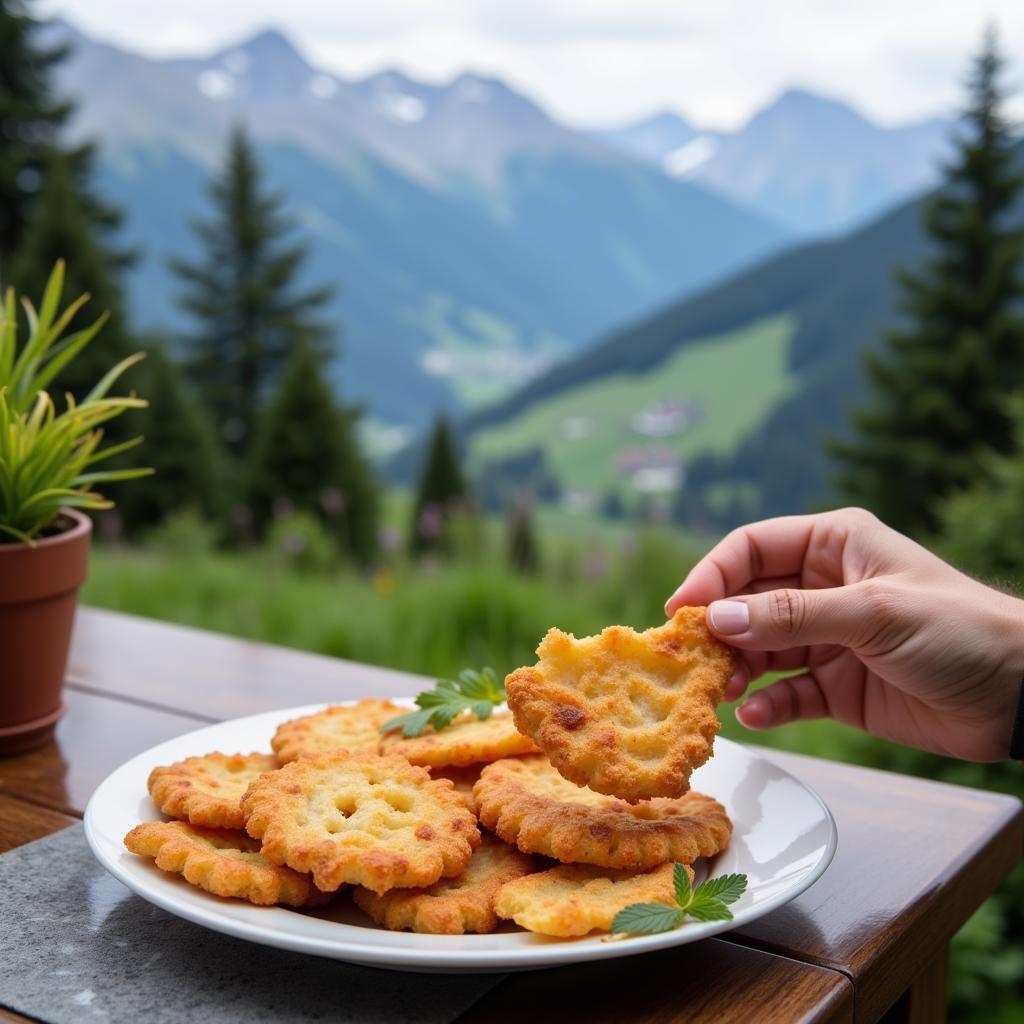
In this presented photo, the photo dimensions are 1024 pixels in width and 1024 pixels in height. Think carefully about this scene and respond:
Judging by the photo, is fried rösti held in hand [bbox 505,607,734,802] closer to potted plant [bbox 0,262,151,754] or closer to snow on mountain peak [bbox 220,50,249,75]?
potted plant [bbox 0,262,151,754]

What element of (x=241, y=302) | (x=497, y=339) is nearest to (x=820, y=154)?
(x=497, y=339)

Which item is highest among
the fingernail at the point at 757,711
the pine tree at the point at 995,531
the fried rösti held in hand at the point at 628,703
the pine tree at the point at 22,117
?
the fried rösti held in hand at the point at 628,703

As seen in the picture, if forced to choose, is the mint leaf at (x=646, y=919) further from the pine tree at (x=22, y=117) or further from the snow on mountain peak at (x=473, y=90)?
the snow on mountain peak at (x=473, y=90)

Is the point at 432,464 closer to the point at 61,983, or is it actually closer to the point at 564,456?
the point at 61,983

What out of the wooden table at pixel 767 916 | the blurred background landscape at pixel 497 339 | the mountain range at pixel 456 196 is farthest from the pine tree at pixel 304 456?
the mountain range at pixel 456 196

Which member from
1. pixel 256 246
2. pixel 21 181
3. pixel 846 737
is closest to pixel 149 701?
pixel 846 737

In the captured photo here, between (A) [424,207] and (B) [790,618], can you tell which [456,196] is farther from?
(B) [790,618]
